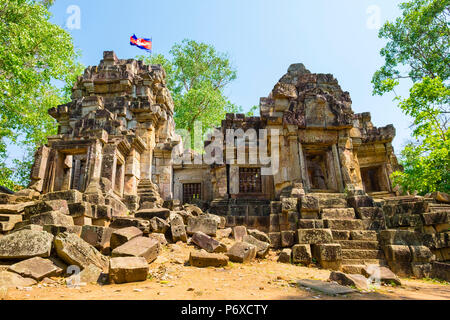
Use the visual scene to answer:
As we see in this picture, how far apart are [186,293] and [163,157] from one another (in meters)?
9.92

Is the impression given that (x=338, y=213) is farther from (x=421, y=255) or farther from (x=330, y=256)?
(x=421, y=255)

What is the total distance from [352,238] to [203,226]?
146 inches

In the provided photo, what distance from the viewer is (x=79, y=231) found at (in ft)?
19.4

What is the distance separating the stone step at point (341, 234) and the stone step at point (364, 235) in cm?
11

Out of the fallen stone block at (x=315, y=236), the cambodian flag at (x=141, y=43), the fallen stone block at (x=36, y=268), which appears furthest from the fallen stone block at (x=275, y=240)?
the cambodian flag at (x=141, y=43)

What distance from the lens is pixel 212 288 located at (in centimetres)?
403

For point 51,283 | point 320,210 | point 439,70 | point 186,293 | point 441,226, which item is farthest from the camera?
point 439,70

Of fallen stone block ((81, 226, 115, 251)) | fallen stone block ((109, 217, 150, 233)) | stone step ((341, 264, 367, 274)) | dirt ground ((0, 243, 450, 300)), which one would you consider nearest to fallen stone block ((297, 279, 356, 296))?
dirt ground ((0, 243, 450, 300))

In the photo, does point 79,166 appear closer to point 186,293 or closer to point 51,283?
point 51,283

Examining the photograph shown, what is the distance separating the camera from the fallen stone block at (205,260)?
17.3 feet

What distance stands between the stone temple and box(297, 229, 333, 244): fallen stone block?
0.08 feet

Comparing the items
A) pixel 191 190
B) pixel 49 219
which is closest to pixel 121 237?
pixel 49 219
